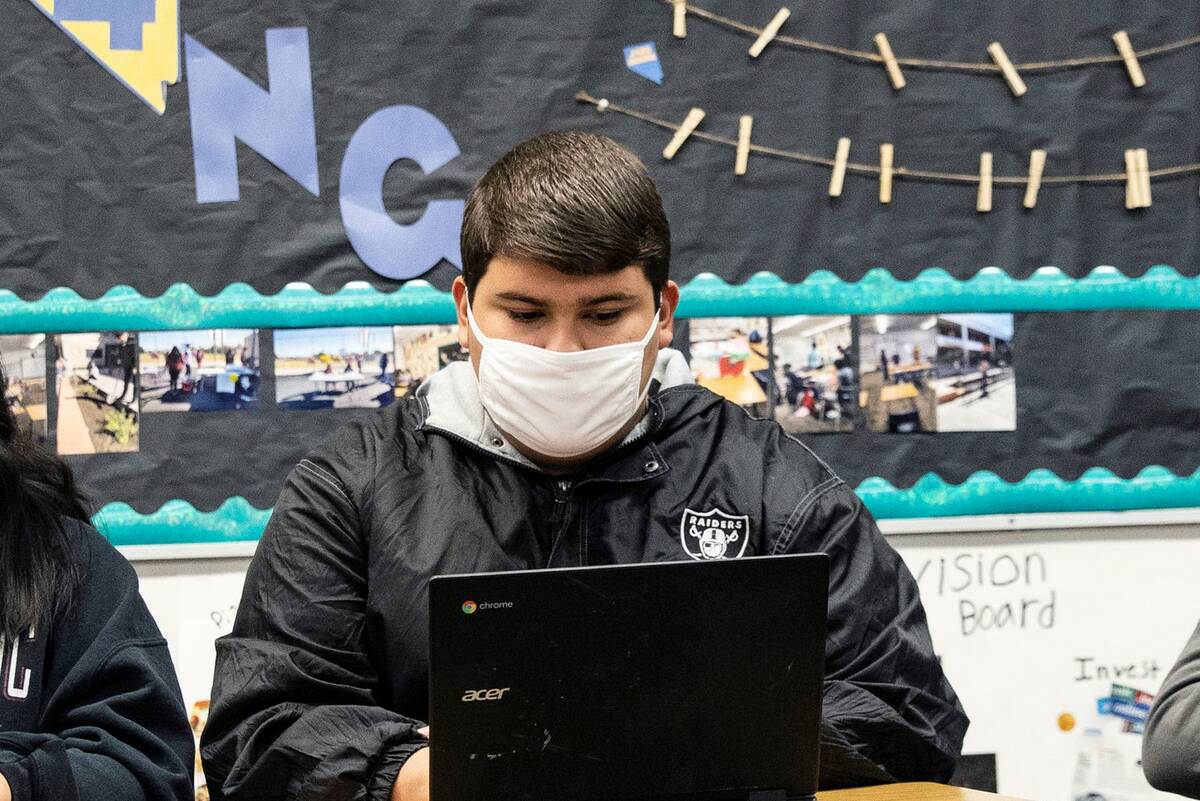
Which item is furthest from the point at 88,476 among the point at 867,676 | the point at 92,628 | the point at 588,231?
the point at 867,676

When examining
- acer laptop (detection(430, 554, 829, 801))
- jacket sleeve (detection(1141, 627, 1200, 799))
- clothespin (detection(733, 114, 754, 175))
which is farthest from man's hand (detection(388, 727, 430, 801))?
clothespin (detection(733, 114, 754, 175))

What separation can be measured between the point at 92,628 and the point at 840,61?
5.48 ft

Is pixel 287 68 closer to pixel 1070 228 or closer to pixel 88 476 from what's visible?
pixel 88 476

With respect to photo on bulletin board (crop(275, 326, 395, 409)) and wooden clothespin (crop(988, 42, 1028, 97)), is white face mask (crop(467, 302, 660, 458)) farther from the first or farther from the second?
wooden clothespin (crop(988, 42, 1028, 97))

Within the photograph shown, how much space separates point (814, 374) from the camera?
94.5 inches

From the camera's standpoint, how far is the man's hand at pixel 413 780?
45.8 inches

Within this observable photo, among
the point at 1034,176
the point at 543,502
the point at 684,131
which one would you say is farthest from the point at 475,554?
the point at 1034,176

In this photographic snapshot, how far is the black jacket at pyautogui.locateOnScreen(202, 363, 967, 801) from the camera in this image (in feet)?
4.36

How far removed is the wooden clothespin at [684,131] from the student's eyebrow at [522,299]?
3.31 ft

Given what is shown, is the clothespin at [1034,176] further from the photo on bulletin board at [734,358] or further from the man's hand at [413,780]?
the man's hand at [413,780]

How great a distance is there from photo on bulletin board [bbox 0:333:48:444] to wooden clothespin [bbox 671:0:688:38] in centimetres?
123

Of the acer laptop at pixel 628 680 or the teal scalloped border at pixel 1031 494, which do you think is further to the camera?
the teal scalloped border at pixel 1031 494

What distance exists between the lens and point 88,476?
225cm

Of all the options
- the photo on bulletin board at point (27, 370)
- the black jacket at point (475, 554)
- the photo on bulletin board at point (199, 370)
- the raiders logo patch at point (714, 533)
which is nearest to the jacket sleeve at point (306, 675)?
the black jacket at point (475, 554)
